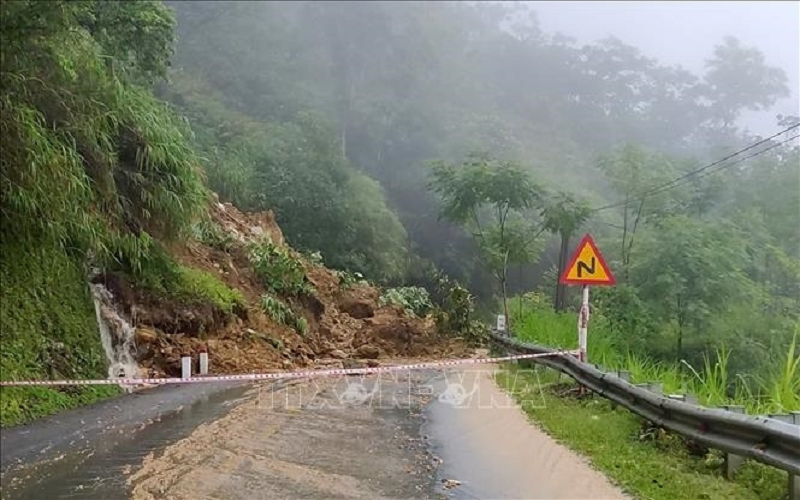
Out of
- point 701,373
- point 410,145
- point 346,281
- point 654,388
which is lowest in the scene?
point 701,373

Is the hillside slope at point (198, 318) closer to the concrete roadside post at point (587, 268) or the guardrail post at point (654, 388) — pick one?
the concrete roadside post at point (587, 268)

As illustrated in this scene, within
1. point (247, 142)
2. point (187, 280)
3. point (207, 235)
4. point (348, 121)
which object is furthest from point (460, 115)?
point (187, 280)

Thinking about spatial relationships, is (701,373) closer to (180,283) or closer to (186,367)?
(186,367)

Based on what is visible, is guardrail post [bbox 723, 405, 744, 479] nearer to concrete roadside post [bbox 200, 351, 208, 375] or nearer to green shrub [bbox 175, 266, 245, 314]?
concrete roadside post [bbox 200, 351, 208, 375]

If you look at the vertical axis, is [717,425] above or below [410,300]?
below

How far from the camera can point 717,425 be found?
636 centimetres

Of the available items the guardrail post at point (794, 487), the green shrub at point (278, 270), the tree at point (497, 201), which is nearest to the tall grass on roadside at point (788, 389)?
the guardrail post at point (794, 487)

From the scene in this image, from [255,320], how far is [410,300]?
976cm

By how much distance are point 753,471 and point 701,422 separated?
65cm

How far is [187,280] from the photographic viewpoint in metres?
14.7

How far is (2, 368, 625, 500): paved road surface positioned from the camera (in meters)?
6.00

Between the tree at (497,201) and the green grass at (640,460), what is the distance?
1161cm

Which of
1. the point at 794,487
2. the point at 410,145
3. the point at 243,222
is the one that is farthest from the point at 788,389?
the point at 410,145

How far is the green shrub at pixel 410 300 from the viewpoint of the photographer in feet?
82.9
